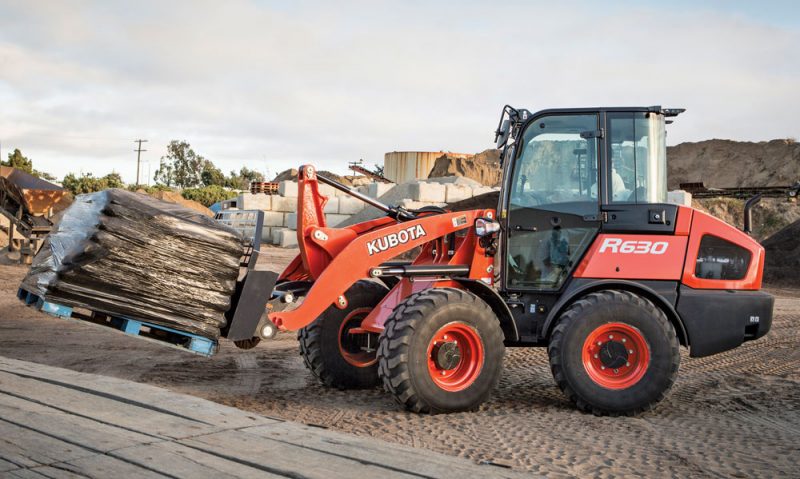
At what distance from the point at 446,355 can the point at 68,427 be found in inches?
131

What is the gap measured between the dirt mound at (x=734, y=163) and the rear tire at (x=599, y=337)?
38.4 m

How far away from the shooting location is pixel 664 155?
6938 mm

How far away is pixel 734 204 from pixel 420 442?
31281 mm

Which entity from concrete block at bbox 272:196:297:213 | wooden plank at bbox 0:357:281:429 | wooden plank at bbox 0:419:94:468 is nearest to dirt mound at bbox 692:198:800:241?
concrete block at bbox 272:196:297:213

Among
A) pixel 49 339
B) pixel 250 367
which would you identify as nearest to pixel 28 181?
pixel 49 339

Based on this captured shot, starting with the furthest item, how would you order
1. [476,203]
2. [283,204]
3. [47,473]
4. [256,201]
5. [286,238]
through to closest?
[283,204], [256,201], [286,238], [476,203], [47,473]

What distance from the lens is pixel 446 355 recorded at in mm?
6270

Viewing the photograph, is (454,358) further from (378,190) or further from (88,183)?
Answer: (88,183)

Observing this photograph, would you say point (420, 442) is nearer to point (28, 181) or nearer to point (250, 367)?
point (250, 367)

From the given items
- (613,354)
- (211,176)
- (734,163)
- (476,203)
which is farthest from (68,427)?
(211,176)

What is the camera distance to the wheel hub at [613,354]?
6.55m

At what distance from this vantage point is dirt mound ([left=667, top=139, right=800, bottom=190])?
140 feet

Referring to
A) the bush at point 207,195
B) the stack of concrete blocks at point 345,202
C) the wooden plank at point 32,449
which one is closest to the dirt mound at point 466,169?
the stack of concrete blocks at point 345,202

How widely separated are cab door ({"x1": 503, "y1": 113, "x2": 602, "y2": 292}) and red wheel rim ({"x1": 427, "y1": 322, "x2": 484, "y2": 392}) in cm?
78
